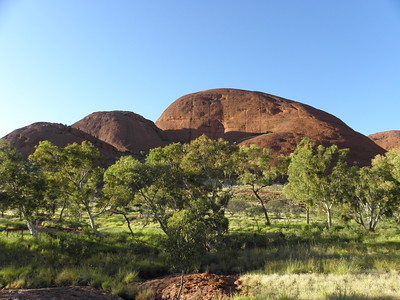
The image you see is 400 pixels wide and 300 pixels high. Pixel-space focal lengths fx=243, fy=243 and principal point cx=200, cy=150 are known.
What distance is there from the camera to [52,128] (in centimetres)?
7475

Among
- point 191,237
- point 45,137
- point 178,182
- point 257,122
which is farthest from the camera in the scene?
point 257,122

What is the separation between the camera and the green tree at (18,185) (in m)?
13.6

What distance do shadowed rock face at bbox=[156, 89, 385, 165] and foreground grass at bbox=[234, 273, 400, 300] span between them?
68.5 m

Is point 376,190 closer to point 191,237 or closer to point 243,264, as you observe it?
point 243,264

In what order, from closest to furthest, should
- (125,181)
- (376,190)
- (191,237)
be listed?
1. (191,237)
2. (125,181)
3. (376,190)

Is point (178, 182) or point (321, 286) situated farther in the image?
point (178, 182)

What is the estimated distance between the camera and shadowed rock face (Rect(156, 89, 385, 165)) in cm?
7881

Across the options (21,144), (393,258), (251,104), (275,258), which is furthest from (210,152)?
(251,104)

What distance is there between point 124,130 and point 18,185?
83.4 metres

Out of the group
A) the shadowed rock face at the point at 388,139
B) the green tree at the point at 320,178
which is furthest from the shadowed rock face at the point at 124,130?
the shadowed rock face at the point at 388,139

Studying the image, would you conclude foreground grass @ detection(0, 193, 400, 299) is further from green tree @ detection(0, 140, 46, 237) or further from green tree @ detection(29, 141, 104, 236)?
green tree @ detection(29, 141, 104, 236)

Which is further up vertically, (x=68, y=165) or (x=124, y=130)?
(x=124, y=130)

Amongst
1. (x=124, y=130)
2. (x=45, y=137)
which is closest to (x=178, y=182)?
(x=45, y=137)

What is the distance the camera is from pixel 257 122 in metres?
99.2
